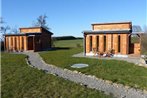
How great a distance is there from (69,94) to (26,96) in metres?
1.74

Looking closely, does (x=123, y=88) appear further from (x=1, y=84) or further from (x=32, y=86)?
(x=1, y=84)

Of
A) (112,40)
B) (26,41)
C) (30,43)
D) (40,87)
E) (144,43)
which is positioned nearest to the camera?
(40,87)

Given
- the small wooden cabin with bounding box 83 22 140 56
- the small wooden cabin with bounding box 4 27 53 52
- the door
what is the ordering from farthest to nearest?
the door, the small wooden cabin with bounding box 4 27 53 52, the small wooden cabin with bounding box 83 22 140 56

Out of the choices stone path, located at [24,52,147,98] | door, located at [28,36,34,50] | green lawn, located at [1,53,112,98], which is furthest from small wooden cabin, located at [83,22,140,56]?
green lawn, located at [1,53,112,98]

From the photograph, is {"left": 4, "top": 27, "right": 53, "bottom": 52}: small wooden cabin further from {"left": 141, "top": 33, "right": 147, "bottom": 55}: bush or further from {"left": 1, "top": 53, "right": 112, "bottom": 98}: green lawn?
{"left": 1, "top": 53, "right": 112, "bottom": 98}: green lawn

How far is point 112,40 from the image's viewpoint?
2491 cm

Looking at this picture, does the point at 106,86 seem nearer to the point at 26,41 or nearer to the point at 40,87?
the point at 40,87

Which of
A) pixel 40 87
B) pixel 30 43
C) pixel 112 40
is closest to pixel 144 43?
pixel 112 40

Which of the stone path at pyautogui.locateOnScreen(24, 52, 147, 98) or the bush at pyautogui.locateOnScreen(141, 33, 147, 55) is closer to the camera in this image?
the stone path at pyautogui.locateOnScreen(24, 52, 147, 98)

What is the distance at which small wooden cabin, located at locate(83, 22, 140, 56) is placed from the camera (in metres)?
24.3

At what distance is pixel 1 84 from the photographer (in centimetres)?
1095

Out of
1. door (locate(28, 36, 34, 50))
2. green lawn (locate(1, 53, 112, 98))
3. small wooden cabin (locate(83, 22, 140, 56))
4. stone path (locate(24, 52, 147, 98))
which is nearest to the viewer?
stone path (locate(24, 52, 147, 98))

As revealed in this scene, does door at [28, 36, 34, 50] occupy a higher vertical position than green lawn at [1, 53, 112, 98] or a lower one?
higher

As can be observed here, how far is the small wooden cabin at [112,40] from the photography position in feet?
79.7
